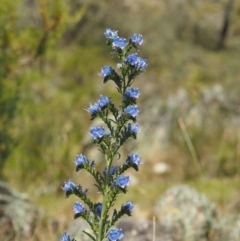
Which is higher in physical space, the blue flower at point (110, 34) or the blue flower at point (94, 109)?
the blue flower at point (110, 34)

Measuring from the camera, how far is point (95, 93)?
21.0 meters

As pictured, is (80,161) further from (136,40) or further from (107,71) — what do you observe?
(136,40)

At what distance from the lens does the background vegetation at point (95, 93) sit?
789cm

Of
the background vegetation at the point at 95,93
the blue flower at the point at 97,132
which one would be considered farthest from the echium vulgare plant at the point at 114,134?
the background vegetation at the point at 95,93

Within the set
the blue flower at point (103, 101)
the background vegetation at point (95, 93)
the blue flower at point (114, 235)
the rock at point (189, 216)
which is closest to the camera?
the blue flower at point (114, 235)

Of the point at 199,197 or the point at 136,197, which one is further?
the point at 136,197

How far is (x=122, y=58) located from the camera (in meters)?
2.46

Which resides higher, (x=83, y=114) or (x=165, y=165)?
(x=83, y=114)

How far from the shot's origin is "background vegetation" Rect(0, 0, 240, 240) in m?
7.89

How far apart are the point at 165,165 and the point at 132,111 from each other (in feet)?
32.3

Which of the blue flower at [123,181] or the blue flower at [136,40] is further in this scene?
the blue flower at [136,40]

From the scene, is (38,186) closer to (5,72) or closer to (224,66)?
(5,72)

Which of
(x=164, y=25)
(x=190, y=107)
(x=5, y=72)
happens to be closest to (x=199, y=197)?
(x=5, y=72)

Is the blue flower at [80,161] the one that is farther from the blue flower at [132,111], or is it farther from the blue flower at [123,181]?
the blue flower at [132,111]
